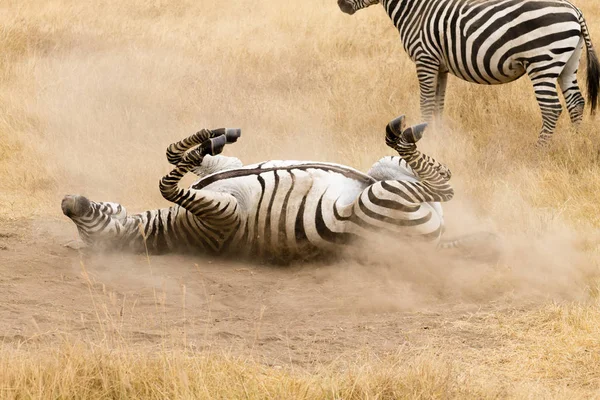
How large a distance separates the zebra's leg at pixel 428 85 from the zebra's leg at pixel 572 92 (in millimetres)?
1266

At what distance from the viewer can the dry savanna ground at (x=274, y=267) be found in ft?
11.6

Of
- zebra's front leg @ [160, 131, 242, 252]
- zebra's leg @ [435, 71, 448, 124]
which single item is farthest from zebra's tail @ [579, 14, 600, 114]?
zebra's front leg @ [160, 131, 242, 252]

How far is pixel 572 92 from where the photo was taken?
8.41m

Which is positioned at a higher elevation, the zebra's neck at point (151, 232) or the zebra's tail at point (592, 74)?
the zebra's tail at point (592, 74)

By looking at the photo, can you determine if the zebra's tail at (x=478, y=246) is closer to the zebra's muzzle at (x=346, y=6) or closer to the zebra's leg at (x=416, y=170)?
the zebra's leg at (x=416, y=170)

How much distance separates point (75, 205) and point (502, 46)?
4.55 m

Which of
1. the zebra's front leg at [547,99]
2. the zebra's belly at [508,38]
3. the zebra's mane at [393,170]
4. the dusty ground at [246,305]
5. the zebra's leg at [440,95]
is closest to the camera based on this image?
the dusty ground at [246,305]

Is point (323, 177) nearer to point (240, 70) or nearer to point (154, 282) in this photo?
point (154, 282)

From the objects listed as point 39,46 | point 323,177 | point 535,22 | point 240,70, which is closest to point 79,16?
point 39,46

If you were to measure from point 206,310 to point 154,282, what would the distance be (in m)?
0.56

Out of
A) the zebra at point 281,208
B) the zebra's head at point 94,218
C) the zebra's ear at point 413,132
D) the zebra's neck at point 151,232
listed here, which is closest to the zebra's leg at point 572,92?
the zebra at point 281,208

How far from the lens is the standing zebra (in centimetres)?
798

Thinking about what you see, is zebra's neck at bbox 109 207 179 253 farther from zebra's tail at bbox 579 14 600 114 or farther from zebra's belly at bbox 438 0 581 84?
zebra's tail at bbox 579 14 600 114

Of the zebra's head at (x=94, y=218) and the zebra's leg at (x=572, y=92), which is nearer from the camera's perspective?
the zebra's head at (x=94, y=218)
